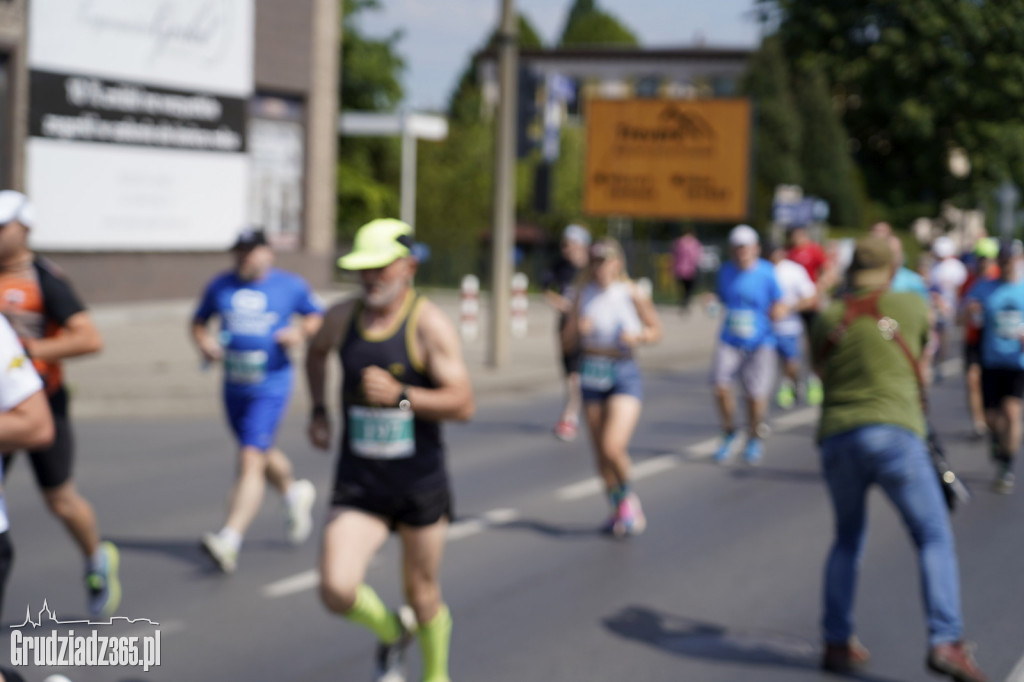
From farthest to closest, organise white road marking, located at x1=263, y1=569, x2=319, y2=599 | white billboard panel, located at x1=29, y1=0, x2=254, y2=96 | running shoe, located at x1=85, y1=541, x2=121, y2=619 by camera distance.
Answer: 1. white billboard panel, located at x1=29, y1=0, x2=254, y2=96
2. white road marking, located at x1=263, y1=569, x2=319, y2=599
3. running shoe, located at x1=85, y1=541, x2=121, y2=619

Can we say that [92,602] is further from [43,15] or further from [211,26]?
[211,26]

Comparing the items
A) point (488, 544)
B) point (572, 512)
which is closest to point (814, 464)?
point (572, 512)

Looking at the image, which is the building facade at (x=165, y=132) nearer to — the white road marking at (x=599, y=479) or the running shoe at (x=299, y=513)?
the white road marking at (x=599, y=479)

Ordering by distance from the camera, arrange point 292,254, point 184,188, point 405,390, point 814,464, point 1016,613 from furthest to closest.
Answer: point 292,254
point 184,188
point 814,464
point 1016,613
point 405,390

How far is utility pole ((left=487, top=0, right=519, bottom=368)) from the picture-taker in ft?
63.2

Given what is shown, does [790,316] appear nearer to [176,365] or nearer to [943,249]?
[943,249]

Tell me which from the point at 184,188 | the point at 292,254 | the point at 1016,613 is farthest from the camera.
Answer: the point at 292,254

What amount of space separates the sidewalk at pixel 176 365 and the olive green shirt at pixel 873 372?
10.0 m

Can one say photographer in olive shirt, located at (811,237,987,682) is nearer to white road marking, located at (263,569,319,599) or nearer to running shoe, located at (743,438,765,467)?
white road marking, located at (263,569,319,599)

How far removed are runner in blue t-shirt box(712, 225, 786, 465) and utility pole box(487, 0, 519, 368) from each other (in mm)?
7191

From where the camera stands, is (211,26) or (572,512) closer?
(572,512)

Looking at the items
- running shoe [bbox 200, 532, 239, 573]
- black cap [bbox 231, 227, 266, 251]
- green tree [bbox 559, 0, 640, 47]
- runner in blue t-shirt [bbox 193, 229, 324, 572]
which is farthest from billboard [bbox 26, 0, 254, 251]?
green tree [bbox 559, 0, 640, 47]

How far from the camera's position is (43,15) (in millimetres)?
23906

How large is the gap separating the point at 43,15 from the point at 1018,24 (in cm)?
1960
